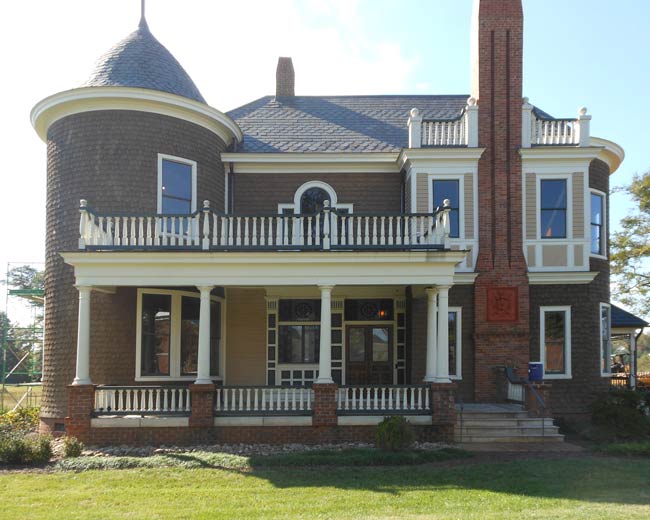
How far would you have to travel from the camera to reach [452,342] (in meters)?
16.9

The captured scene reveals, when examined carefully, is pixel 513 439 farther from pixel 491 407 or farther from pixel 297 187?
pixel 297 187

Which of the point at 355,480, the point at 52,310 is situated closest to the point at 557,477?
the point at 355,480

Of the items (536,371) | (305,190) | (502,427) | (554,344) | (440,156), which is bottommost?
(502,427)

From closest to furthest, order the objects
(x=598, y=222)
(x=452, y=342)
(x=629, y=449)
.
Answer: (x=629, y=449) → (x=452, y=342) → (x=598, y=222)

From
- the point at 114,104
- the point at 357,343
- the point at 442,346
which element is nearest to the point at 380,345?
the point at 357,343

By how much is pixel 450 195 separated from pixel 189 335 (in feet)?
25.8

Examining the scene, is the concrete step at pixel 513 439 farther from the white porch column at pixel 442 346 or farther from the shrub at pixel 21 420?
the shrub at pixel 21 420

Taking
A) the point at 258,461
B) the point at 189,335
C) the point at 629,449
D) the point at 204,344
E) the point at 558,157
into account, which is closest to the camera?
the point at 258,461

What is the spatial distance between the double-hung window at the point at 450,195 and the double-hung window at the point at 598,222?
162 inches

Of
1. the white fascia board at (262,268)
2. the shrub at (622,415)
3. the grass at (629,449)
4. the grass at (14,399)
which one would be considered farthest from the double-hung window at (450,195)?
the grass at (14,399)

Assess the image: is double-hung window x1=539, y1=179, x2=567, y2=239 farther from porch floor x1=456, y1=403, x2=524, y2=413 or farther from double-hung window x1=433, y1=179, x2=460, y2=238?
porch floor x1=456, y1=403, x2=524, y2=413

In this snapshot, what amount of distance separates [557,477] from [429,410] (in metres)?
3.78

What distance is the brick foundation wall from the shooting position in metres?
14.9

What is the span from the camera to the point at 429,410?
13.6 metres
